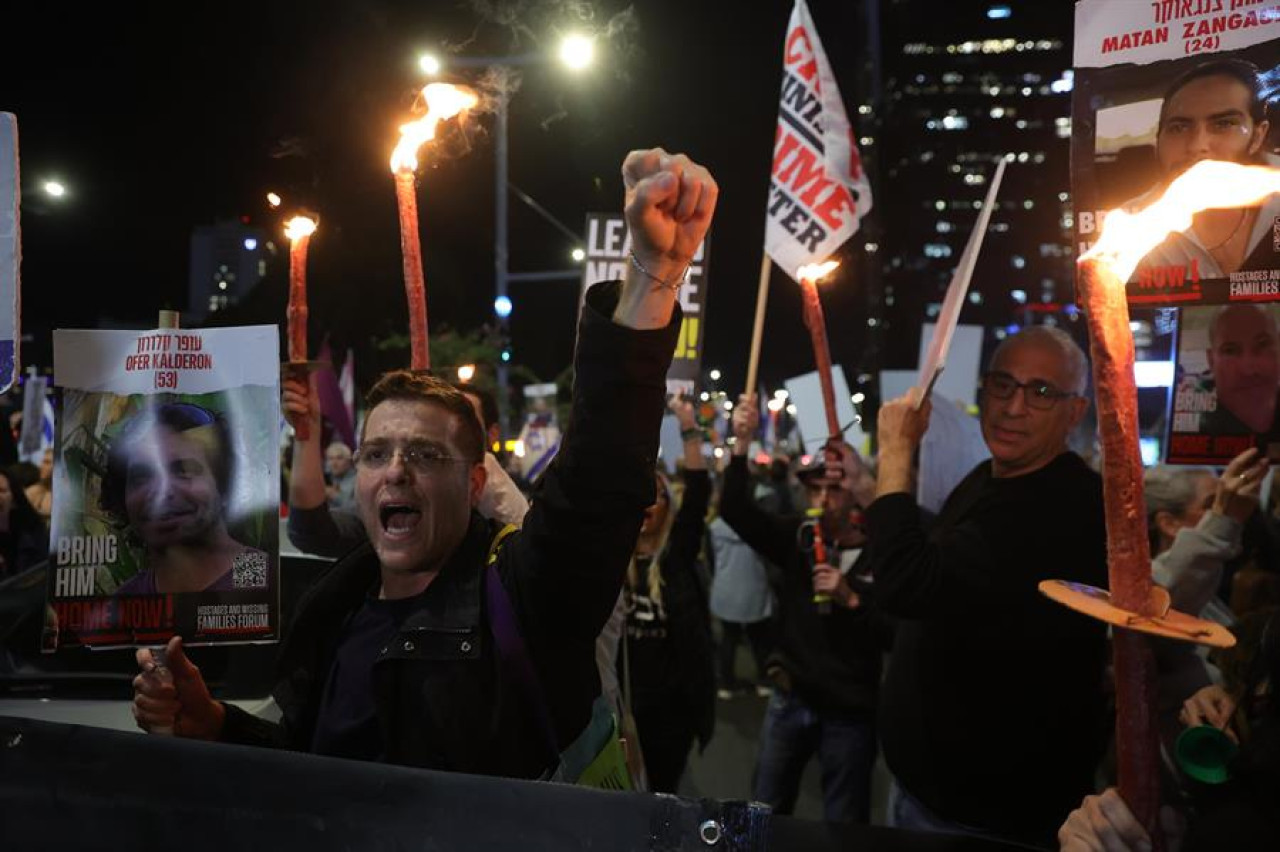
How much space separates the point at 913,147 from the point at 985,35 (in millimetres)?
17316

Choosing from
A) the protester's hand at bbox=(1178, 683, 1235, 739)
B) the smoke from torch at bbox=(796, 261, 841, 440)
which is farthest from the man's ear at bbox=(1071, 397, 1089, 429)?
the protester's hand at bbox=(1178, 683, 1235, 739)

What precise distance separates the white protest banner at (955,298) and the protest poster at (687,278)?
2.95 m

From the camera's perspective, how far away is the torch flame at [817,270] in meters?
4.43

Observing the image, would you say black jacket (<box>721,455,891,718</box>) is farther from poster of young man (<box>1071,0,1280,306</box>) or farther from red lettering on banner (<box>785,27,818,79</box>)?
poster of young man (<box>1071,0,1280,306</box>)

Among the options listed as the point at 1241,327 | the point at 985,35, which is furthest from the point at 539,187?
the point at 985,35

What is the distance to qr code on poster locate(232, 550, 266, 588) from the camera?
2256 millimetres

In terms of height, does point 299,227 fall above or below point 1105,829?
above

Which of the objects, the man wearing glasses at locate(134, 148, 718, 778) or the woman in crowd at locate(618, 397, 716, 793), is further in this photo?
the woman in crowd at locate(618, 397, 716, 793)

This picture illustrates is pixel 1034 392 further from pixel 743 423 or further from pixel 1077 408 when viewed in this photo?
pixel 743 423

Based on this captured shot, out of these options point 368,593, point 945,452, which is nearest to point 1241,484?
point 945,452

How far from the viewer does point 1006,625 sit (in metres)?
2.78

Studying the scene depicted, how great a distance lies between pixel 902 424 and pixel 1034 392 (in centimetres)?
49

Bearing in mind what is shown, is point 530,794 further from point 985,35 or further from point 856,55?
point 985,35

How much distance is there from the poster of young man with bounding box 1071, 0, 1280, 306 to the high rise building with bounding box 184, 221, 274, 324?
12.9ft
